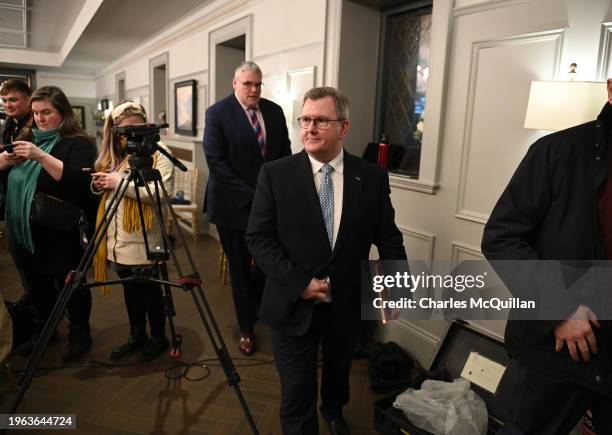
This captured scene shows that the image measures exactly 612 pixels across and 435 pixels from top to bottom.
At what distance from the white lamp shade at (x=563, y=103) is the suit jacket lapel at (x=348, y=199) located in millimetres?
824

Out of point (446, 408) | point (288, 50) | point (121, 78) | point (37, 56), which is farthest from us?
point (37, 56)

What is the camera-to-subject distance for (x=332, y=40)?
11.2 feet

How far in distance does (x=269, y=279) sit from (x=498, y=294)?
1401 millimetres

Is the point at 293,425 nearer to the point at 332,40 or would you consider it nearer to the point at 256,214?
the point at 256,214

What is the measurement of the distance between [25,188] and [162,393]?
138 centimetres

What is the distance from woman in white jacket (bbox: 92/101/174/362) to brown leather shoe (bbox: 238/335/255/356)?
0.50 m

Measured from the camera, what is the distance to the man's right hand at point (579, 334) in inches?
50.2

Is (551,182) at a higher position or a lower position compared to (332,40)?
lower

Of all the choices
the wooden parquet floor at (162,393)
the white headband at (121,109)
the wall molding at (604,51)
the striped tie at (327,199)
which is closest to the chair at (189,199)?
the wooden parquet floor at (162,393)

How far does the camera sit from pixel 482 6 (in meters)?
2.35

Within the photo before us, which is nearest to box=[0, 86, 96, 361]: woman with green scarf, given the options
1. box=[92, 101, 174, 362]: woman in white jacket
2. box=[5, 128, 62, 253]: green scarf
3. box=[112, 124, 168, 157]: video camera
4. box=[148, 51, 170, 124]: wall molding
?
box=[5, 128, 62, 253]: green scarf

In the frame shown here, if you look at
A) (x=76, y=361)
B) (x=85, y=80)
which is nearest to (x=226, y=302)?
(x=76, y=361)

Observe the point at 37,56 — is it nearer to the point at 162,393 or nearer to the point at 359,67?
the point at 359,67

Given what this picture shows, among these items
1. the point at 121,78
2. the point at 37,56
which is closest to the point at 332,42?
the point at 121,78
